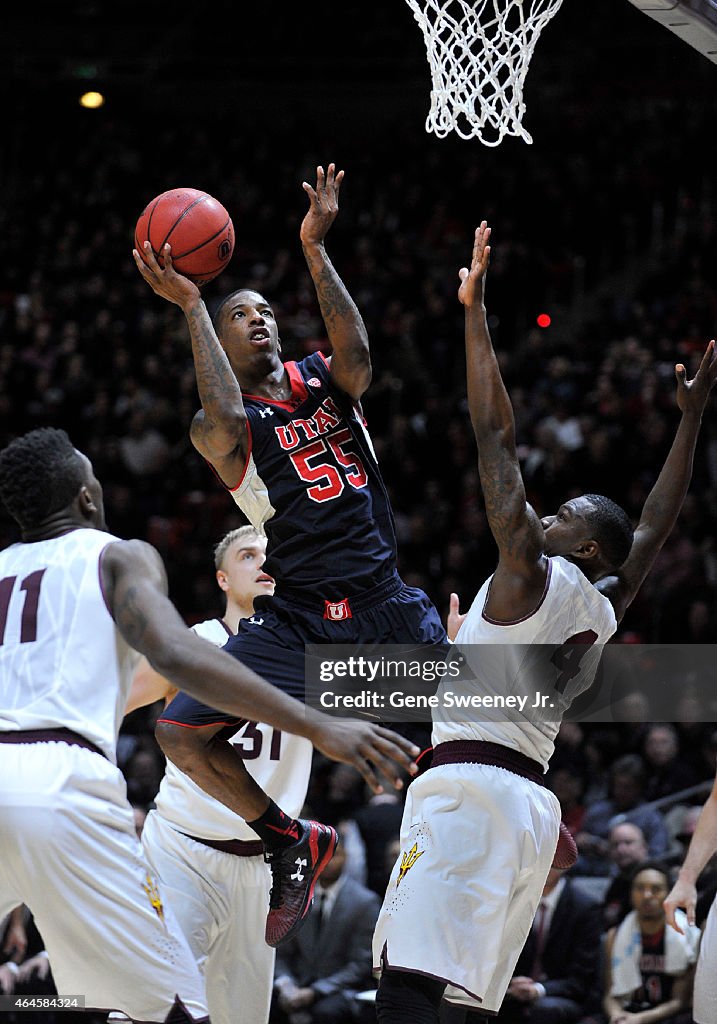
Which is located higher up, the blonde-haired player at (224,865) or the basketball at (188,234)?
the basketball at (188,234)

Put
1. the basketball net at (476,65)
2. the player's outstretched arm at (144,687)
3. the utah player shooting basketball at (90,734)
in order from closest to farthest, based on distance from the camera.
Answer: the utah player shooting basketball at (90,734)
the basketball net at (476,65)
the player's outstretched arm at (144,687)

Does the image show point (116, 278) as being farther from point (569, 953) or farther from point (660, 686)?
point (569, 953)

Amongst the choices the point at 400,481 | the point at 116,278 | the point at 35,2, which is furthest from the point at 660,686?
the point at 35,2

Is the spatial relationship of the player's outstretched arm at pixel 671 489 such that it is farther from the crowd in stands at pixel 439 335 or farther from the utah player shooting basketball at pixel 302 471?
the crowd in stands at pixel 439 335

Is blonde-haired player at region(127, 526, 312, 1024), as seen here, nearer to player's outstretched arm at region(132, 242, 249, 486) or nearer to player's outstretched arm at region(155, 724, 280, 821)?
player's outstretched arm at region(155, 724, 280, 821)

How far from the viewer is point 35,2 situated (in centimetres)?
2017

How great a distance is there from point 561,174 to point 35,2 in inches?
335

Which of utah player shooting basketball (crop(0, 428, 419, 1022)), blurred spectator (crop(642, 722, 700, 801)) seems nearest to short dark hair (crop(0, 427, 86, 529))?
utah player shooting basketball (crop(0, 428, 419, 1022))

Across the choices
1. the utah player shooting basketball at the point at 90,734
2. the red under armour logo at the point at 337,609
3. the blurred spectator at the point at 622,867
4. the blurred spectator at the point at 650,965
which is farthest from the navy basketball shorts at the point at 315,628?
the blurred spectator at the point at 622,867

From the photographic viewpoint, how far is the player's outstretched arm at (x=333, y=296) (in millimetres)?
5320

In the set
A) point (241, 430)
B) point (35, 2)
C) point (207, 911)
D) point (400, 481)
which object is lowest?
point (207, 911)

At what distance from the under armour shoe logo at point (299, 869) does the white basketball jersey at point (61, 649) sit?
130 cm

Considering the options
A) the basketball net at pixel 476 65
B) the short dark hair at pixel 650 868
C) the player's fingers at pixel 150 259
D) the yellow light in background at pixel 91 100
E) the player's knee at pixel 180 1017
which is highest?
the yellow light in background at pixel 91 100

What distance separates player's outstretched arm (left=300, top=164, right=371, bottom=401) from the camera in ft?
17.5
